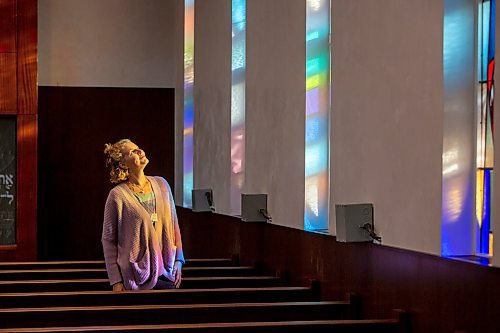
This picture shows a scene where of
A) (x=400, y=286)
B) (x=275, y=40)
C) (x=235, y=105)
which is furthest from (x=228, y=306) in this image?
(x=235, y=105)

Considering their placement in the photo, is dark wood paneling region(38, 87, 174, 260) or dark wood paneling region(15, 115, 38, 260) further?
dark wood paneling region(38, 87, 174, 260)

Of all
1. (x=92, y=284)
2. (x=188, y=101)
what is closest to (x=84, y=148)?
(x=188, y=101)

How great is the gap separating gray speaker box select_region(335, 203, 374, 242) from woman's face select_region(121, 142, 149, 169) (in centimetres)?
141

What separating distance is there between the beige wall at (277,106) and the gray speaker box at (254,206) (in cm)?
8

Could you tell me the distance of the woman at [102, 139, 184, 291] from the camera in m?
6.37

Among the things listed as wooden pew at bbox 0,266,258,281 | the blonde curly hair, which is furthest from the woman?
wooden pew at bbox 0,266,258,281

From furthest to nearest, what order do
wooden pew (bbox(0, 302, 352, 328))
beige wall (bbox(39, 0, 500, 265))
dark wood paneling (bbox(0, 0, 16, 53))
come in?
dark wood paneling (bbox(0, 0, 16, 53)), wooden pew (bbox(0, 302, 352, 328)), beige wall (bbox(39, 0, 500, 265))

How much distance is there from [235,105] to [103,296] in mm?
3812

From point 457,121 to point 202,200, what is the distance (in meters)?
6.11

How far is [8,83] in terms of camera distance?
40.2 ft

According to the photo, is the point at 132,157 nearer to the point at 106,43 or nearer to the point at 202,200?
the point at 202,200

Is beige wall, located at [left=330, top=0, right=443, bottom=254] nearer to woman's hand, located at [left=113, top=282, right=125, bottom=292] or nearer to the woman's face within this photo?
the woman's face

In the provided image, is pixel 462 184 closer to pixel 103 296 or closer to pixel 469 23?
pixel 469 23

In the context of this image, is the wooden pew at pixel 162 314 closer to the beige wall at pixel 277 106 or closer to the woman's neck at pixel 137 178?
the woman's neck at pixel 137 178
